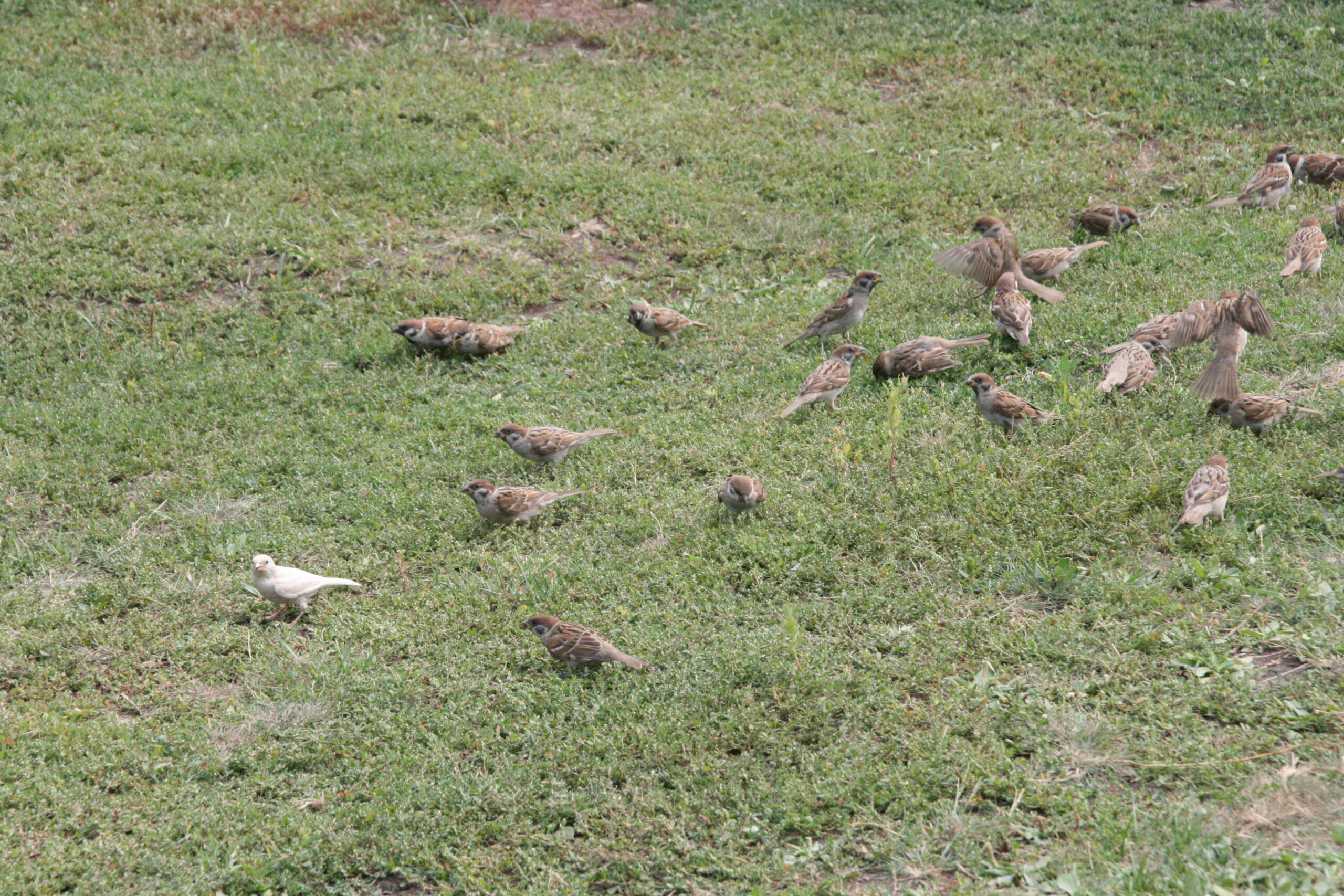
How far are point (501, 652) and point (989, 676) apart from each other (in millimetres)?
3242

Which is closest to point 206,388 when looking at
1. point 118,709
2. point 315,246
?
point 315,246

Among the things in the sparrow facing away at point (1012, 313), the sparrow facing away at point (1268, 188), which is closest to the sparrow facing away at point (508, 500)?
the sparrow facing away at point (1012, 313)

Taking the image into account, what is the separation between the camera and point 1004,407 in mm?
9047

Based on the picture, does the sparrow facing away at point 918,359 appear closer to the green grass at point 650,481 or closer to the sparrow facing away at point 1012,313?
the green grass at point 650,481

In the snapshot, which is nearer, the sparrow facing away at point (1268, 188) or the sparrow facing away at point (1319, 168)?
the sparrow facing away at point (1268, 188)

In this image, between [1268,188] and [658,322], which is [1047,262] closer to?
[1268,188]

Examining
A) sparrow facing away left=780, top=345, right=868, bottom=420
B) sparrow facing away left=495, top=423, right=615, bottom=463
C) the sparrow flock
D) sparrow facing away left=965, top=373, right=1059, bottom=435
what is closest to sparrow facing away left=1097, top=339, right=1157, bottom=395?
the sparrow flock

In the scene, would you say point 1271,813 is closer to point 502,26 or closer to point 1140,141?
point 1140,141

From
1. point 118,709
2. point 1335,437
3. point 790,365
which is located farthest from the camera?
point 790,365

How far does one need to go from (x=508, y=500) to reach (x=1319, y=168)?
11159 mm

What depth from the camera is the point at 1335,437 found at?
8.27 meters

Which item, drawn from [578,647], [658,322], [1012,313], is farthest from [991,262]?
[578,647]

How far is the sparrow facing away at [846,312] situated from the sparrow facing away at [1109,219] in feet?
11.3

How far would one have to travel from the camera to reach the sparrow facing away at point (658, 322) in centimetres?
1166
